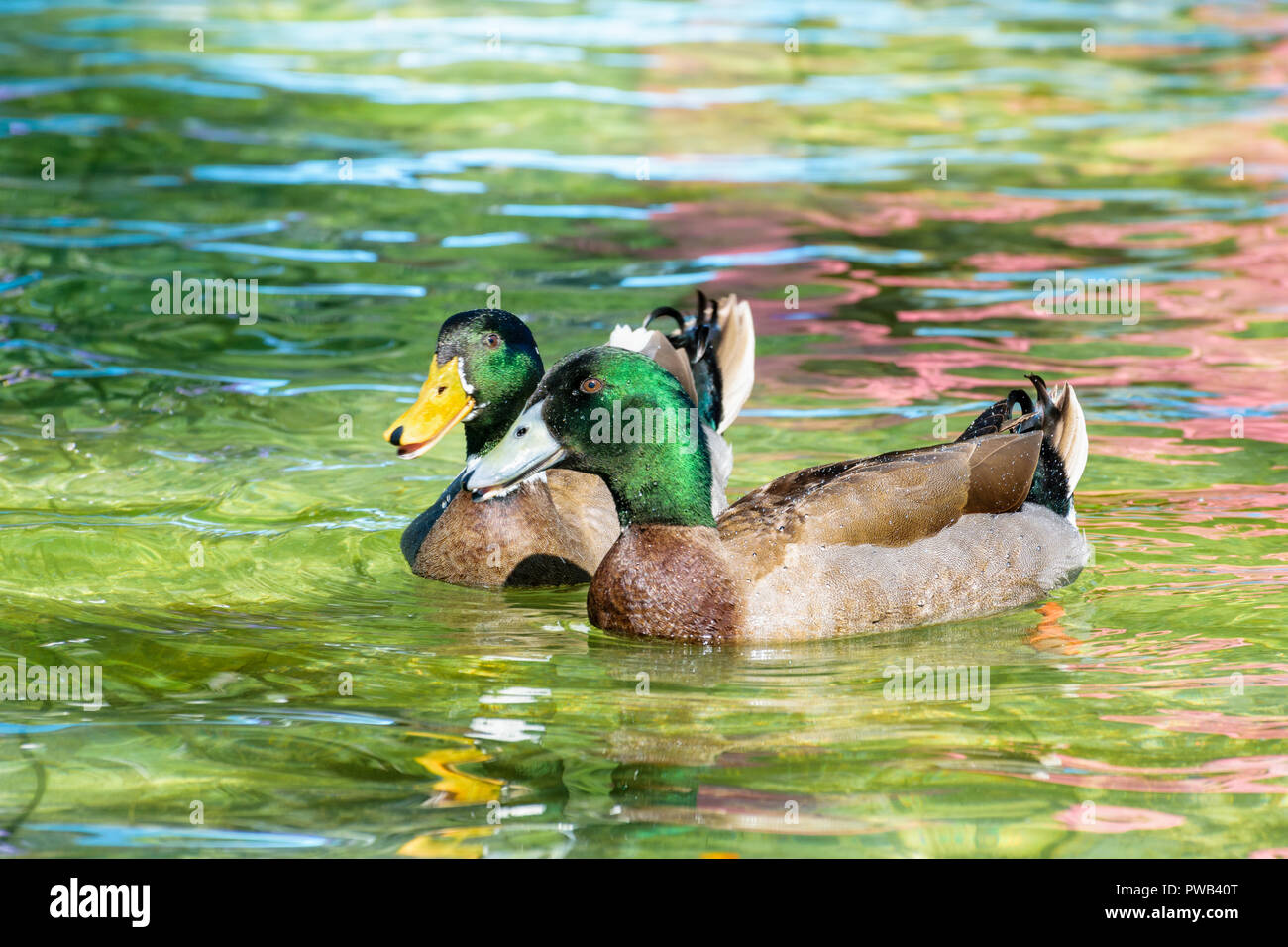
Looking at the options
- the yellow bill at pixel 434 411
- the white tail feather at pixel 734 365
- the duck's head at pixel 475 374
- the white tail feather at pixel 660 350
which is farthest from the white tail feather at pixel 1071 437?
the yellow bill at pixel 434 411

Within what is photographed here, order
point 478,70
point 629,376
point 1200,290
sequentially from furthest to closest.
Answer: point 478,70 → point 1200,290 → point 629,376

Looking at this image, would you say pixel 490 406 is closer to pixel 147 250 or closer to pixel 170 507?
pixel 170 507

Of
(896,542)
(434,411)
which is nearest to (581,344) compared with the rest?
(434,411)

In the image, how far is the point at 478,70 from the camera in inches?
877

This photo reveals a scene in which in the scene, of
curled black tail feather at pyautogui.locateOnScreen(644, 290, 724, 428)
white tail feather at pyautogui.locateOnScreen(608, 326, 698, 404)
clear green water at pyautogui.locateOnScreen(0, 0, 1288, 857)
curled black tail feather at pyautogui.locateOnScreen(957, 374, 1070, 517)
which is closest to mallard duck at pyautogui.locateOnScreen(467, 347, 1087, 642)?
clear green water at pyautogui.locateOnScreen(0, 0, 1288, 857)

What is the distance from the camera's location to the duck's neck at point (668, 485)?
723 centimetres

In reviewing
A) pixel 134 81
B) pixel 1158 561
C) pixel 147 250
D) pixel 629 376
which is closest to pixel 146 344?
pixel 147 250

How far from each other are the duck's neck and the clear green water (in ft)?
1.79

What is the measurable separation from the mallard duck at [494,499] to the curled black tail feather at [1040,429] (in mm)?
1367

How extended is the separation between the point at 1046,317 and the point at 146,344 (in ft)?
20.8

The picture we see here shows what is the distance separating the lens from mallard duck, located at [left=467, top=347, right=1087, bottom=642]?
714 cm

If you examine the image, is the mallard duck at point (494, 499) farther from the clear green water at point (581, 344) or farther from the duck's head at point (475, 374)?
the clear green water at point (581, 344)

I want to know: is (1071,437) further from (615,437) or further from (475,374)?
(475,374)

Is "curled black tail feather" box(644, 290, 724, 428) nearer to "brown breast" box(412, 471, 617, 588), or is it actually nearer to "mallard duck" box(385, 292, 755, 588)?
"mallard duck" box(385, 292, 755, 588)
